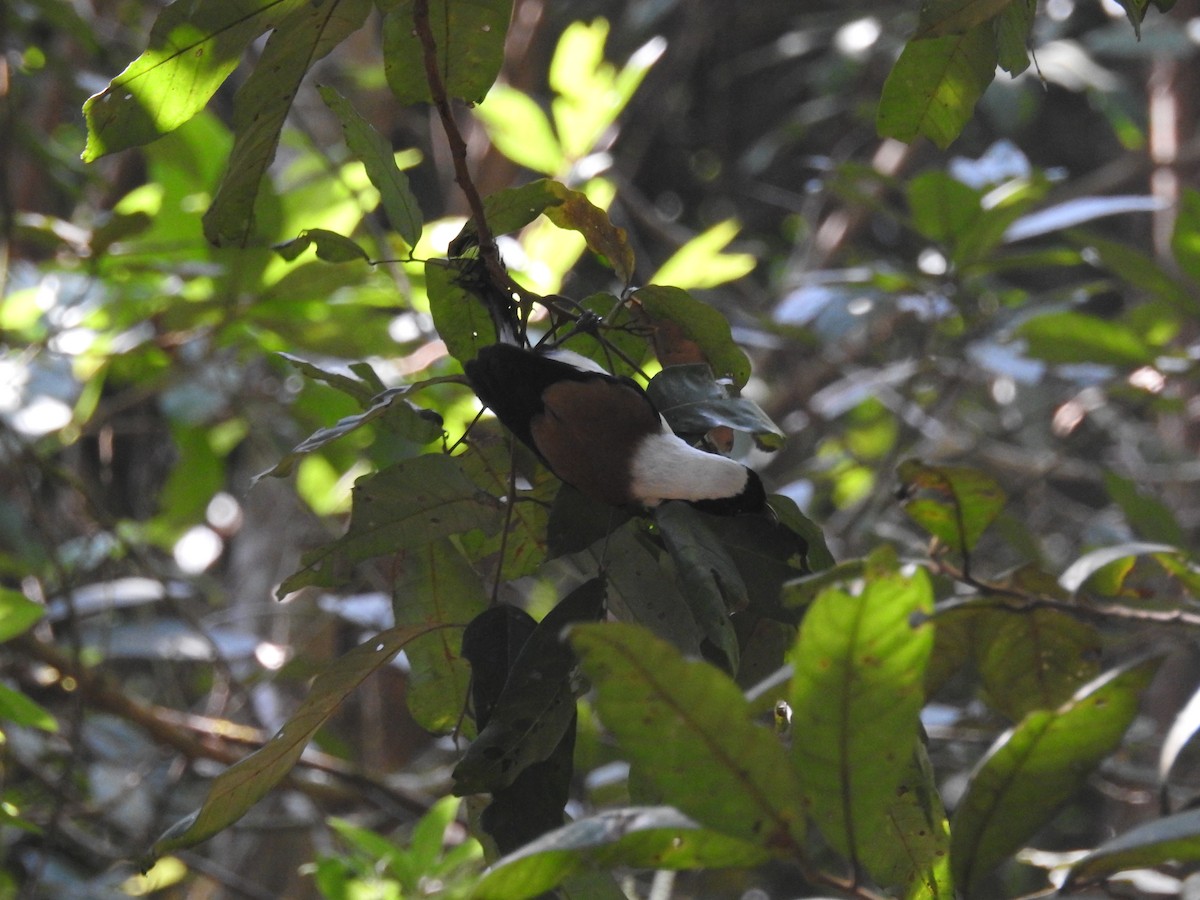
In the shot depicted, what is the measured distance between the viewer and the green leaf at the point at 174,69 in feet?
3.43

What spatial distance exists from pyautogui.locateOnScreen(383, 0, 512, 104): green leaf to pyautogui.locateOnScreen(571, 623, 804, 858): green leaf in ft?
2.11

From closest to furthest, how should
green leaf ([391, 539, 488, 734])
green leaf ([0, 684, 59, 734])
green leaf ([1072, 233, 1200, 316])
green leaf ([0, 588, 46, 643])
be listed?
green leaf ([391, 539, 488, 734])
green leaf ([0, 684, 59, 734])
green leaf ([0, 588, 46, 643])
green leaf ([1072, 233, 1200, 316])

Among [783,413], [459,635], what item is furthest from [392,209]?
[783,413]

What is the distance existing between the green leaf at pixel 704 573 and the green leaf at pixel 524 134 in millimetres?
1520

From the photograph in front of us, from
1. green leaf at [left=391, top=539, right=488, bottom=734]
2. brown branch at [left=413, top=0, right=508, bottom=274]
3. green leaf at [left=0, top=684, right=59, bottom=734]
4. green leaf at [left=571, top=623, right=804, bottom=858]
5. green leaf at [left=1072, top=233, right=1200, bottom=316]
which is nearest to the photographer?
green leaf at [left=571, top=623, right=804, bottom=858]

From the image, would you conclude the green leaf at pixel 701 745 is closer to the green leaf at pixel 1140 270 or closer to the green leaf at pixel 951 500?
the green leaf at pixel 951 500

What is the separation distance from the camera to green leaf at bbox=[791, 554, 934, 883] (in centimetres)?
69

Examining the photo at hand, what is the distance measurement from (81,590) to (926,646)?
7.06 feet

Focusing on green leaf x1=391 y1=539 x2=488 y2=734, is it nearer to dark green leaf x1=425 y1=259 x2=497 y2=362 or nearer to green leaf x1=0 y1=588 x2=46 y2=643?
dark green leaf x1=425 y1=259 x2=497 y2=362

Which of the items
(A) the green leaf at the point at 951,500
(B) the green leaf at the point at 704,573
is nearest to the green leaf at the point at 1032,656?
(A) the green leaf at the point at 951,500

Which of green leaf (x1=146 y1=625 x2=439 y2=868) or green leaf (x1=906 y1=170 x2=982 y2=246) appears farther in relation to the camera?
green leaf (x1=906 y1=170 x2=982 y2=246)

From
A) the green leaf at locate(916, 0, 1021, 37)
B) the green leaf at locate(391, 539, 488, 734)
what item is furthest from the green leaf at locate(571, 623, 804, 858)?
the green leaf at locate(916, 0, 1021, 37)

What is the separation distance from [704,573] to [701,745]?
0.21 meters

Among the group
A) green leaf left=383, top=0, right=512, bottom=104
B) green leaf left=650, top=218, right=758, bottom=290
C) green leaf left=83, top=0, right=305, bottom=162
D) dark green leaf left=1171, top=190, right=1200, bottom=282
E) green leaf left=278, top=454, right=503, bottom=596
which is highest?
green leaf left=83, top=0, right=305, bottom=162
